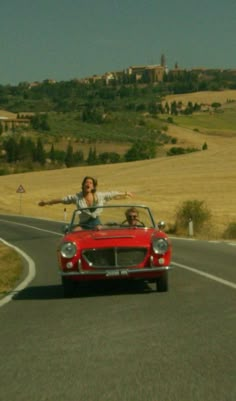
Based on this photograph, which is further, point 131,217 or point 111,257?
point 131,217

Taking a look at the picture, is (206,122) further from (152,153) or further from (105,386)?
(105,386)

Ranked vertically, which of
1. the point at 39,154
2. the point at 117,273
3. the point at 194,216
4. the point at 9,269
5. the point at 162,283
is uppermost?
the point at 117,273

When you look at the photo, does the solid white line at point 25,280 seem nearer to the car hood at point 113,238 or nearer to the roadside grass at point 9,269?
the roadside grass at point 9,269

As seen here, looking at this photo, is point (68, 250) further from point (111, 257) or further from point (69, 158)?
point (69, 158)

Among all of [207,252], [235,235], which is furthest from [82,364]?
[235,235]

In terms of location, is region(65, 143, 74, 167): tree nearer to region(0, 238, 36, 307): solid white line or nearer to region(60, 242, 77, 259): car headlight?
region(0, 238, 36, 307): solid white line

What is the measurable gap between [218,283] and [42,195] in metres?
59.9

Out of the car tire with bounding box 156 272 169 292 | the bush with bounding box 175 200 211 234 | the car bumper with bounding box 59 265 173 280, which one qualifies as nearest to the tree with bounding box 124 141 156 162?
the bush with bounding box 175 200 211 234

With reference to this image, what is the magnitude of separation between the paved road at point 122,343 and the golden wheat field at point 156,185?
22429mm

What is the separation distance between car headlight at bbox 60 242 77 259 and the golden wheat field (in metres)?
22.3

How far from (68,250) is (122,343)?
3.97m

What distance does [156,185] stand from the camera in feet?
→ 243

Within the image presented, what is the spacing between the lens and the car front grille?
12617 millimetres

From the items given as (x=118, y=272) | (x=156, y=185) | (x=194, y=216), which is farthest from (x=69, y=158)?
(x=118, y=272)
